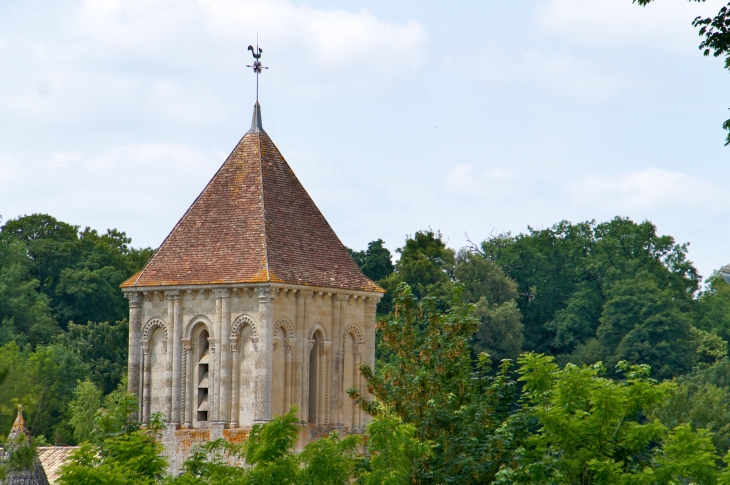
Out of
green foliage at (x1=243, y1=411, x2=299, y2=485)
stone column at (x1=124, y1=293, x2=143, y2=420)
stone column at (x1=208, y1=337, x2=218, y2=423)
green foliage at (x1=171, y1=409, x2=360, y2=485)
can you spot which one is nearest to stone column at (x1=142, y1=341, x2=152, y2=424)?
stone column at (x1=124, y1=293, x2=143, y2=420)

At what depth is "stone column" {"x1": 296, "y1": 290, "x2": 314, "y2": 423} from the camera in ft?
121

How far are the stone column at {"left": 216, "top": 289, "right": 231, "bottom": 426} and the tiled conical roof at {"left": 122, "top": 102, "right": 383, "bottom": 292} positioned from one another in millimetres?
428

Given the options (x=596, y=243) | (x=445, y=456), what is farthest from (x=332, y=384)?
(x=596, y=243)

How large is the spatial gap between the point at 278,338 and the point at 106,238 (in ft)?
159

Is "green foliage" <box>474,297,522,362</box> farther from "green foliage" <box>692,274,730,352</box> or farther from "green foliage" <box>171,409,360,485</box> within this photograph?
"green foliage" <box>171,409,360,485</box>

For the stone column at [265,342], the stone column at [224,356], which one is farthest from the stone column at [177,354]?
the stone column at [265,342]

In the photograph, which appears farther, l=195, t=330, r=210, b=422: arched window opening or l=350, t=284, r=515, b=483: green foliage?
l=195, t=330, r=210, b=422: arched window opening

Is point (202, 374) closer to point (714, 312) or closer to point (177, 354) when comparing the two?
point (177, 354)

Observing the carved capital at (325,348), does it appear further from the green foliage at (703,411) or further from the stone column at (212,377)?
the green foliage at (703,411)

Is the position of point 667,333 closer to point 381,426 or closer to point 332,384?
point 332,384

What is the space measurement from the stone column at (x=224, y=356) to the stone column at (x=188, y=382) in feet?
3.10

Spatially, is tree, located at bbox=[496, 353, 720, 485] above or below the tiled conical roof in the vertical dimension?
below

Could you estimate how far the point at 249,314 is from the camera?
36406 millimetres

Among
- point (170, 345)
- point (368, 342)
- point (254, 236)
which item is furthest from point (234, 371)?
point (368, 342)
